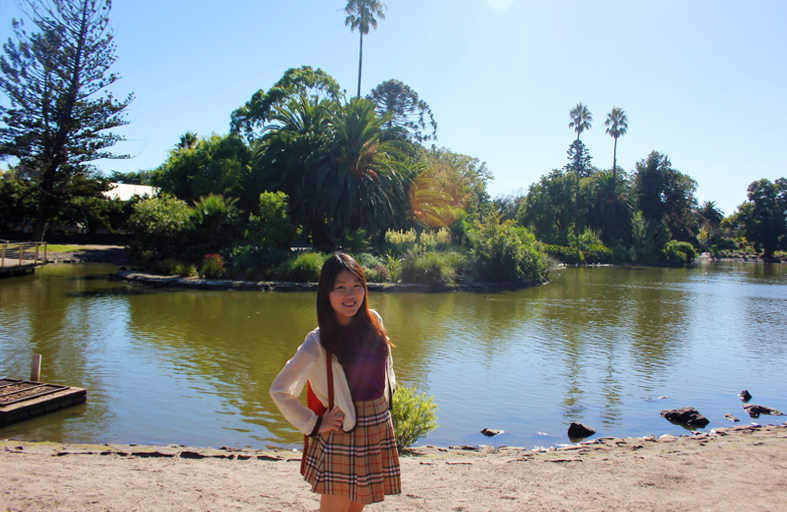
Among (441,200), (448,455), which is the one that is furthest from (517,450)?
(441,200)

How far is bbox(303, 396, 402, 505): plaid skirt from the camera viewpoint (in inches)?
92.0

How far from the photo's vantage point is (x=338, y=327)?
8.17 ft

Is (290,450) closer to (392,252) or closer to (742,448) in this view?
(742,448)

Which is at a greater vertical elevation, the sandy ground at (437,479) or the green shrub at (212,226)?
the green shrub at (212,226)

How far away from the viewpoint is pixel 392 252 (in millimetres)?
23656

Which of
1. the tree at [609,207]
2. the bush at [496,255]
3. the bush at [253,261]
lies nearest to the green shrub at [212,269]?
the bush at [253,261]

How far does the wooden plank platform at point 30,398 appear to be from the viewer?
5.73 meters

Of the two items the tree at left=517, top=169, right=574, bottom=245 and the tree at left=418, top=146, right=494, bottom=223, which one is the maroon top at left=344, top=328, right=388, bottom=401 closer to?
the tree at left=418, top=146, right=494, bottom=223

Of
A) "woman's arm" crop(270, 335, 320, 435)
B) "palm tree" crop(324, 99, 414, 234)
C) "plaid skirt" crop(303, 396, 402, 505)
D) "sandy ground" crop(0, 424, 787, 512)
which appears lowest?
"sandy ground" crop(0, 424, 787, 512)

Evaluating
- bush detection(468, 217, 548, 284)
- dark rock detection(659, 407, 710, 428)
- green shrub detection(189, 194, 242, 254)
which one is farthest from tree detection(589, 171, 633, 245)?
dark rock detection(659, 407, 710, 428)

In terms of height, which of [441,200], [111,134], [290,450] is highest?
[111,134]

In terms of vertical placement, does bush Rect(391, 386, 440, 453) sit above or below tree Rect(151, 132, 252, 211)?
below

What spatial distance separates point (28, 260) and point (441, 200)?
2008cm

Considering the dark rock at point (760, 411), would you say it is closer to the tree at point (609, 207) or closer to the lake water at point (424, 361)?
the lake water at point (424, 361)
